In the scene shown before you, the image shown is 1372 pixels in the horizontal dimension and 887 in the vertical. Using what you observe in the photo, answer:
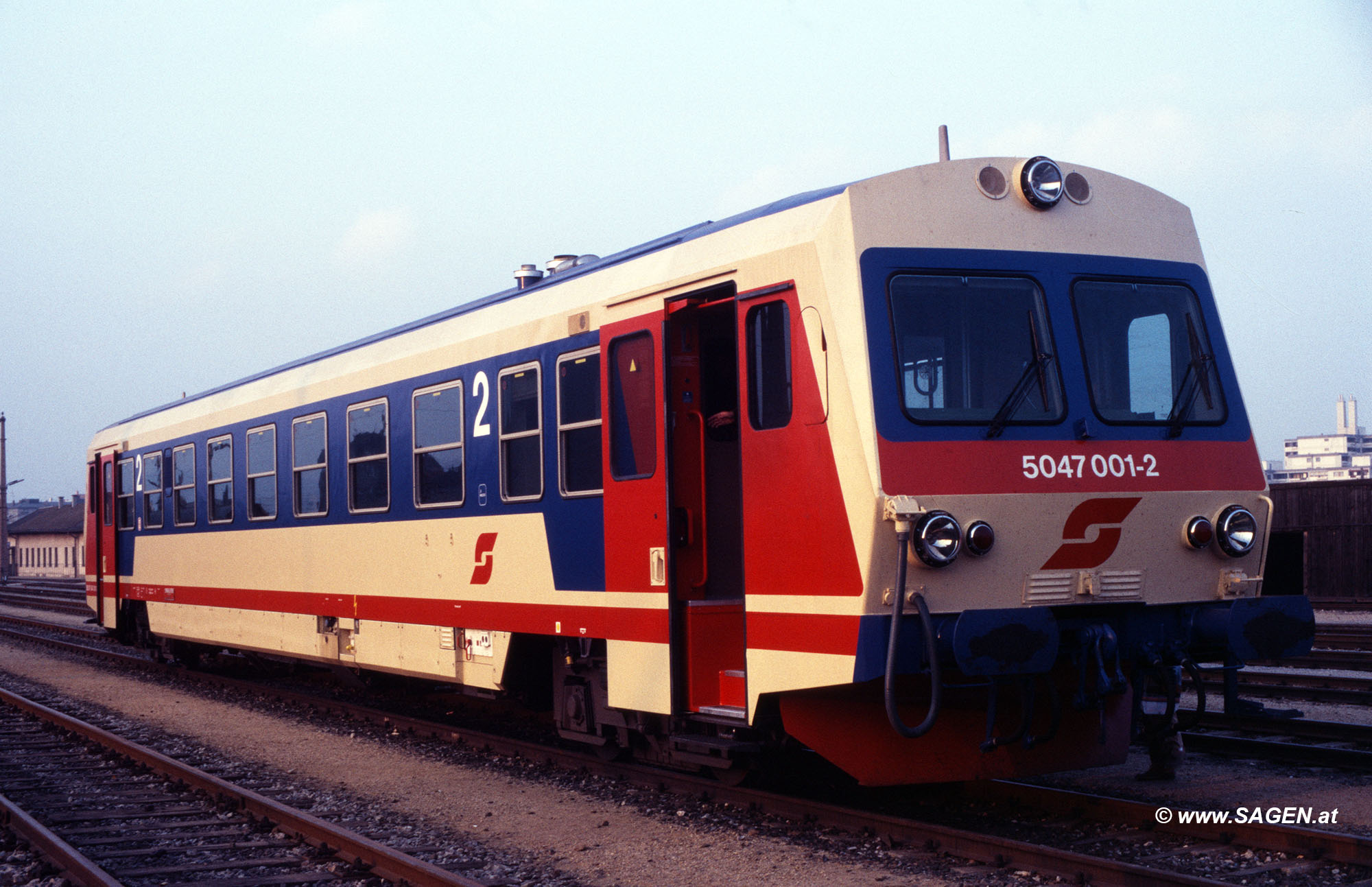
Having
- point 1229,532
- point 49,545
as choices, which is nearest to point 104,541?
point 1229,532

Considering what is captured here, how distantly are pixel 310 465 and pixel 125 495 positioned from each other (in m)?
7.23

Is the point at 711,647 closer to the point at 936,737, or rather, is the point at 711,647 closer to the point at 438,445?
the point at 936,737

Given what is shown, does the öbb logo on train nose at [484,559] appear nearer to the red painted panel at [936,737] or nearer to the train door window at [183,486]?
the red painted panel at [936,737]

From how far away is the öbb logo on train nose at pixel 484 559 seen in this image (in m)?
9.55

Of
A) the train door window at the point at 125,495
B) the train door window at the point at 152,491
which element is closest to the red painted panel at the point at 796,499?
the train door window at the point at 152,491

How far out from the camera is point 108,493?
19.2 metres

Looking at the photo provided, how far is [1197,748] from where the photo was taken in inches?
358

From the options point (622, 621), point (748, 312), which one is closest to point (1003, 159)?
point (748, 312)

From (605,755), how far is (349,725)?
3.99 meters

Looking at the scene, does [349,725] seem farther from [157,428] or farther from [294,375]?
[157,428]

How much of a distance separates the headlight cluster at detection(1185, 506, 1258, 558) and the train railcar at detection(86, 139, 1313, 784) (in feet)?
0.06

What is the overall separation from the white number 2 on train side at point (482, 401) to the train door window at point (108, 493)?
11.5 m

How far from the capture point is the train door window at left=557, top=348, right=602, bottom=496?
8.34 meters

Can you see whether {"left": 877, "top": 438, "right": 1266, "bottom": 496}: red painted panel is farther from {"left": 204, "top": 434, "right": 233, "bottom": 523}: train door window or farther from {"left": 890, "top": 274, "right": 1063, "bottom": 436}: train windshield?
{"left": 204, "top": 434, "right": 233, "bottom": 523}: train door window
